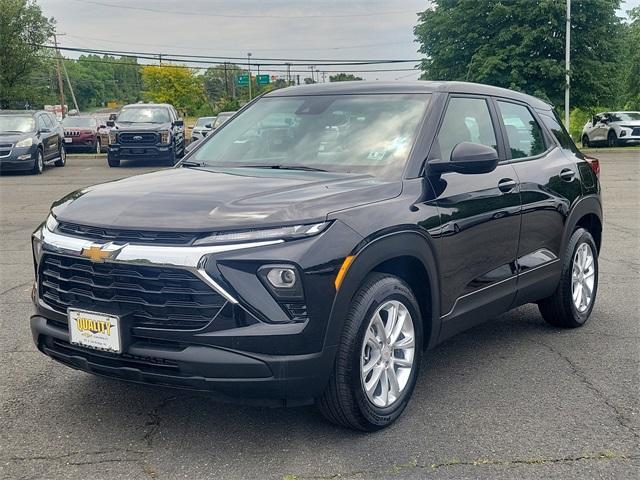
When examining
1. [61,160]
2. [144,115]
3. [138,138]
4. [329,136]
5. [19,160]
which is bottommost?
[61,160]

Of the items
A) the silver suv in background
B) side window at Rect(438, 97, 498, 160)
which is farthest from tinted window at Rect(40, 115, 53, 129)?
side window at Rect(438, 97, 498, 160)

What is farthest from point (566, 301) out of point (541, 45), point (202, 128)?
point (541, 45)

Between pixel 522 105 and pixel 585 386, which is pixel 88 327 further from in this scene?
pixel 522 105

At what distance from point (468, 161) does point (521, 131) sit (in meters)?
1.48

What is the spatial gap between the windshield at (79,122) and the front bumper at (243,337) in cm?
2953

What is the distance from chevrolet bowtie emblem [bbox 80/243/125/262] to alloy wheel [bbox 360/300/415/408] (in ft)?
4.04

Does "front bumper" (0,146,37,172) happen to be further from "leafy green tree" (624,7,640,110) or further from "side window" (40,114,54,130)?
"leafy green tree" (624,7,640,110)

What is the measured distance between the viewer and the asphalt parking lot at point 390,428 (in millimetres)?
3396

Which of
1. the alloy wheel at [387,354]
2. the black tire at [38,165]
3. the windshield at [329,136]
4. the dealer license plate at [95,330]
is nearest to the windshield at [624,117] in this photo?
the black tire at [38,165]

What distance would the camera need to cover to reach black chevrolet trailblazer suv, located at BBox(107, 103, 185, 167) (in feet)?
73.0

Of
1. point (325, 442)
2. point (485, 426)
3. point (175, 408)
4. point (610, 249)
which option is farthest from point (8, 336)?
point (610, 249)

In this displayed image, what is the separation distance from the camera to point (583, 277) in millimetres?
5844

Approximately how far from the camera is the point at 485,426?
152 inches

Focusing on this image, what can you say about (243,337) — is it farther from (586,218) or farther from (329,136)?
(586,218)
